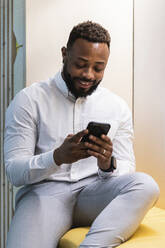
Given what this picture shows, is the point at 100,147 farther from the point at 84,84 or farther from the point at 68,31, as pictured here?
the point at 68,31

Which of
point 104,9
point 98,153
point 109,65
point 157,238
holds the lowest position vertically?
point 157,238

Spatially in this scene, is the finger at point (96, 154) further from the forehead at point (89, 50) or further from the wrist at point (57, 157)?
the forehead at point (89, 50)

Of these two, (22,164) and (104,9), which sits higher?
(104,9)

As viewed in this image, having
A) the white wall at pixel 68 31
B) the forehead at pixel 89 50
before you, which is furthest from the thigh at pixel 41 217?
the white wall at pixel 68 31

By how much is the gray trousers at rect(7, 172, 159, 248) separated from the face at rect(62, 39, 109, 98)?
1.37ft

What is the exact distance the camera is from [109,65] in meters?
2.53

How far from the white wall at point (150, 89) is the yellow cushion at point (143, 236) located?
56 cm

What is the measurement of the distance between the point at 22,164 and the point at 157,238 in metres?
0.61

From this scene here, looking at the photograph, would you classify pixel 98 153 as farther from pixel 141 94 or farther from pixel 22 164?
pixel 141 94

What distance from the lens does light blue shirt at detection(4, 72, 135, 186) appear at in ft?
5.79

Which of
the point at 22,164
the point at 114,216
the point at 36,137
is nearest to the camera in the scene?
the point at 114,216

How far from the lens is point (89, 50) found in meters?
1.85

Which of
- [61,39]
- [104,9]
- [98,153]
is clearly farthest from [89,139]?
[104,9]

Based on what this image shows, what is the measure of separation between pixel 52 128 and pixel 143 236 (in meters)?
0.62
